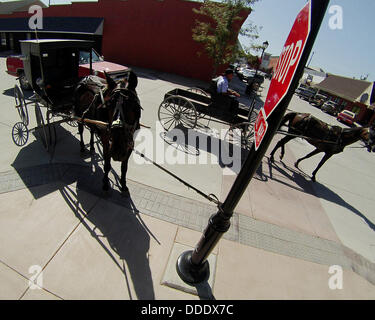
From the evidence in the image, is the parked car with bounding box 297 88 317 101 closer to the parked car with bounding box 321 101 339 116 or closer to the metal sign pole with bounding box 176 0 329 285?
the parked car with bounding box 321 101 339 116

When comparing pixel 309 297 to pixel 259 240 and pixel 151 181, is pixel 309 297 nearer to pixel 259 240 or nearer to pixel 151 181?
pixel 259 240

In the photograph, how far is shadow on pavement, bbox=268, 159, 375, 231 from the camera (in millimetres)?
5648

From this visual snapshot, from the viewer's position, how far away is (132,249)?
3.21m

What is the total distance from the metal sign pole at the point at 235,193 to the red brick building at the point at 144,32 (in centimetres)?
1576

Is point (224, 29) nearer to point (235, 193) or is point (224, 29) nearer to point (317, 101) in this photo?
point (235, 193)

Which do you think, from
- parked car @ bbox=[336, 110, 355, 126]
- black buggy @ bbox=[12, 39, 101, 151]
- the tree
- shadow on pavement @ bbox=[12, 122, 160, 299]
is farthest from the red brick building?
parked car @ bbox=[336, 110, 355, 126]

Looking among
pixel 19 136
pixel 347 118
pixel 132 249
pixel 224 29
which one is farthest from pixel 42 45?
pixel 347 118

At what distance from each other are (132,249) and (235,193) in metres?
2.07

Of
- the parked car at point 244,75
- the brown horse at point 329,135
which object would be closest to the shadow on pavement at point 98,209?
the brown horse at point 329,135

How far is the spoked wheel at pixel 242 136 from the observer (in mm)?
6611

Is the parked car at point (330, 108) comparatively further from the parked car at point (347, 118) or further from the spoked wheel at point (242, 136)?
the spoked wheel at point (242, 136)
